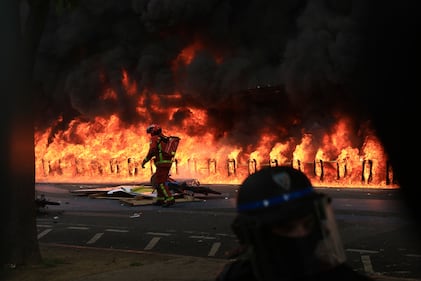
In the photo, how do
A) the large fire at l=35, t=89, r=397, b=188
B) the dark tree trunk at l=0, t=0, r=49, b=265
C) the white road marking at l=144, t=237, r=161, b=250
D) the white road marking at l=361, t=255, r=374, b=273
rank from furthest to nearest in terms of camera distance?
the large fire at l=35, t=89, r=397, b=188 < the white road marking at l=144, t=237, r=161, b=250 < the dark tree trunk at l=0, t=0, r=49, b=265 < the white road marking at l=361, t=255, r=374, b=273

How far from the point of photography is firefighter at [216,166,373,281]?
5.64ft

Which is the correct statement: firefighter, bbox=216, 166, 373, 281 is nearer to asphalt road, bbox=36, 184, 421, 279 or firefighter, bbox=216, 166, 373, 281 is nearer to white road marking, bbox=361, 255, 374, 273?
asphalt road, bbox=36, 184, 421, 279

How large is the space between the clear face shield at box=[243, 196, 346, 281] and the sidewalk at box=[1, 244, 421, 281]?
407 cm

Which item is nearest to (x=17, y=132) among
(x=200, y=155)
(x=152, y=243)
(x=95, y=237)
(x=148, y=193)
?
(x=152, y=243)

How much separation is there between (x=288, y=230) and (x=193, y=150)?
23339mm

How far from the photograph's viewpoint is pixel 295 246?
171 centimetres

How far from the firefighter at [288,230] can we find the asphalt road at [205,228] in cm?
443

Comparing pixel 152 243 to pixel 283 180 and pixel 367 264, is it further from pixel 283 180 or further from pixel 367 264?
pixel 283 180

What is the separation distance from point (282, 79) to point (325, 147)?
417 cm

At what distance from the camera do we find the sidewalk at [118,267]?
19.5ft

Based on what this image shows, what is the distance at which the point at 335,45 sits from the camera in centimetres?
2028

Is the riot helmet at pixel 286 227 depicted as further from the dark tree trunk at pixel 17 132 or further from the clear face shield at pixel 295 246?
the dark tree trunk at pixel 17 132

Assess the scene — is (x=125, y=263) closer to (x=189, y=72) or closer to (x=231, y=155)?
(x=231, y=155)

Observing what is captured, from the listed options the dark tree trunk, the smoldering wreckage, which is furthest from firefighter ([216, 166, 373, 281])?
the smoldering wreckage
